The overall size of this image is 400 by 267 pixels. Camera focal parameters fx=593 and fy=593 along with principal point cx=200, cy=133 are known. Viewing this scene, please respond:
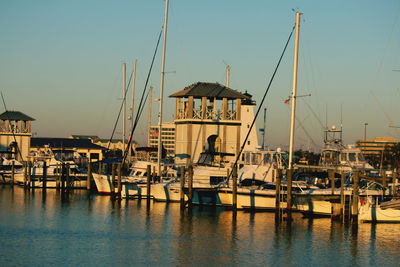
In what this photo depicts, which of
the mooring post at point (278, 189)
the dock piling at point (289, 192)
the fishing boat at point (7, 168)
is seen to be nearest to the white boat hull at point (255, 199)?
the mooring post at point (278, 189)

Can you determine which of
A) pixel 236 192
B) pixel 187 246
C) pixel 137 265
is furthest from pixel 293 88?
pixel 137 265

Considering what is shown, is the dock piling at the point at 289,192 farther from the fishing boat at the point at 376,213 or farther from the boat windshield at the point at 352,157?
the boat windshield at the point at 352,157

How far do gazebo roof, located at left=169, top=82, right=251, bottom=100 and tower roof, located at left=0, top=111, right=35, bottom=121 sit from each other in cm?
3387

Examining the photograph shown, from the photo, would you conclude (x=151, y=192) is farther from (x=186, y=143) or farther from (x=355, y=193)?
(x=355, y=193)

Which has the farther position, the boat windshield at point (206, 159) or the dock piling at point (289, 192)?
the boat windshield at point (206, 159)

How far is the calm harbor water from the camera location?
3344 centimetres

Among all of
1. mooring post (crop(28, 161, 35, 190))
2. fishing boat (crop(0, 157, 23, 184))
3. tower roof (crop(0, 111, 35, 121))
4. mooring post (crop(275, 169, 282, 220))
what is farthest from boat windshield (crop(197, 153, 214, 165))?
tower roof (crop(0, 111, 35, 121))

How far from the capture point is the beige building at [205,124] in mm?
65438

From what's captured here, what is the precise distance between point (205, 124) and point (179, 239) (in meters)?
28.1

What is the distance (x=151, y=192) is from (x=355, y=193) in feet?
70.0

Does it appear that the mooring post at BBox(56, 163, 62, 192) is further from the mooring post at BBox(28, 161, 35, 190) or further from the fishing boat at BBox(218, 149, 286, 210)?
the fishing boat at BBox(218, 149, 286, 210)

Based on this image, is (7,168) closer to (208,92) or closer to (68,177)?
(68,177)

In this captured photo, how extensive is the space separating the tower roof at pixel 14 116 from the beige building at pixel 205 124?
33.8 meters

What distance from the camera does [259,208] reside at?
49.4 metres
